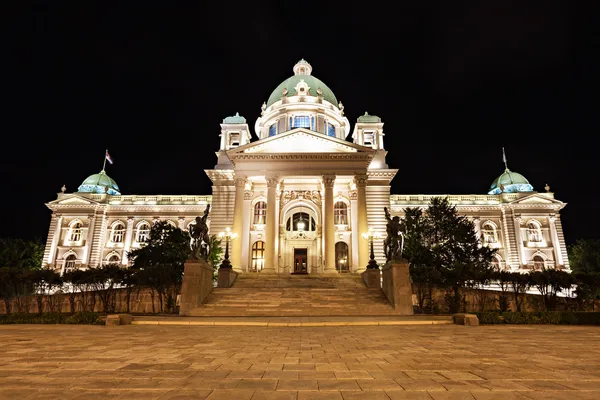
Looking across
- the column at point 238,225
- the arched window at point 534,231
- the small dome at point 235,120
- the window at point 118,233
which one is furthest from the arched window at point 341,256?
the window at point 118,233

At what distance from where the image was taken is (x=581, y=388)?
4453 mm

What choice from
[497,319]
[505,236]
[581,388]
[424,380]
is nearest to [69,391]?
[424,380]

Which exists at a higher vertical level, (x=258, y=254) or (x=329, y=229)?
(x=329, y=229)

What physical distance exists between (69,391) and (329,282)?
2318cm

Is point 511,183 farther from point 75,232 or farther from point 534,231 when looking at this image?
point 75,232

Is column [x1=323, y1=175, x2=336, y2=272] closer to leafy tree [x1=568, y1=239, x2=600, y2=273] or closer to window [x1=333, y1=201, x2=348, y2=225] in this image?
window [x1=333, y1=201, x2=348, y2=225]

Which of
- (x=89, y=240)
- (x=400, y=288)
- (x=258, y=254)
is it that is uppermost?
(x=89, y=240)

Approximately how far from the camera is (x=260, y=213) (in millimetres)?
39219

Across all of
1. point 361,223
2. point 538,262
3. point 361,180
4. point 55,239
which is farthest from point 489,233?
point 55,239

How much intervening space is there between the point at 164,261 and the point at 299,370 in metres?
26.5

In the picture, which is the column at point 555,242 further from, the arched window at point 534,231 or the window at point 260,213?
the window at point 260,213

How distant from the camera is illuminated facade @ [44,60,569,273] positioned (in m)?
34.0

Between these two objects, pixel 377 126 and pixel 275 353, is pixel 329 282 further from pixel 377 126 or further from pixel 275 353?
pixel 377 126

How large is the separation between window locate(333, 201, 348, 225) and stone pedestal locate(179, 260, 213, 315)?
20819 millimetres
